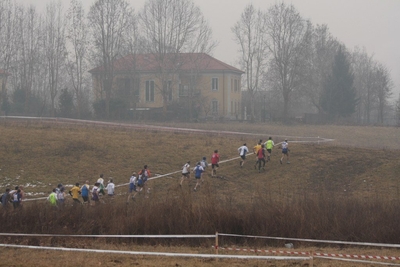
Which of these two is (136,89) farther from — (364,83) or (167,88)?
(364,83)

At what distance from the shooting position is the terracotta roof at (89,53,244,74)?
80938mm

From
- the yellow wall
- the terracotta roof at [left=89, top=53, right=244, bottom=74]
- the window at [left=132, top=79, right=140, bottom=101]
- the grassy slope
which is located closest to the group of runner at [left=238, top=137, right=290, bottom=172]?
the grassy slope

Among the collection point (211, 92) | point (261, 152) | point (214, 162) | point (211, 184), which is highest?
point (211, 92)

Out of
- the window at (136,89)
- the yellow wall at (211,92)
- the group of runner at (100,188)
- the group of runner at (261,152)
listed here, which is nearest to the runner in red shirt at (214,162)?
the group of runner at (100,188)

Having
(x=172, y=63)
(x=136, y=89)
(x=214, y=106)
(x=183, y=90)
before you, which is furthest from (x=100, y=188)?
(x=214, y=106)

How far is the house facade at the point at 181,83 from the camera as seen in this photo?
267ft

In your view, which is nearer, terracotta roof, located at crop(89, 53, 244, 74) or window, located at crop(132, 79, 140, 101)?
terracotta roof, located at crop(89, 53, 244, 74)

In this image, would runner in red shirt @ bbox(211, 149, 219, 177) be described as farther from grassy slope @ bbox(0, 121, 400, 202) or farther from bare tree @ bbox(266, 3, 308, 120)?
bare tree @ bbox(266, 3, 308, 120)

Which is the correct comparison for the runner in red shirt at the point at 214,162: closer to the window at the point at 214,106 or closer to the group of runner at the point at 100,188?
the group of runner at the point at 100,188

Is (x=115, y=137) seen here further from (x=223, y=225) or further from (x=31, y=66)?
(x=31, y=66)

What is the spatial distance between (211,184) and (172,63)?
46.3 m

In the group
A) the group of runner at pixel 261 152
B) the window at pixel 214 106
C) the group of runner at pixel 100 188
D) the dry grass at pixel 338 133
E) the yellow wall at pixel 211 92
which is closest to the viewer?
the group of runner at pixel 100 188

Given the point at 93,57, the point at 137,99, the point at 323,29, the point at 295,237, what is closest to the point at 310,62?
the point at 323,29

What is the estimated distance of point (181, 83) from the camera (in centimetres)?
8769
